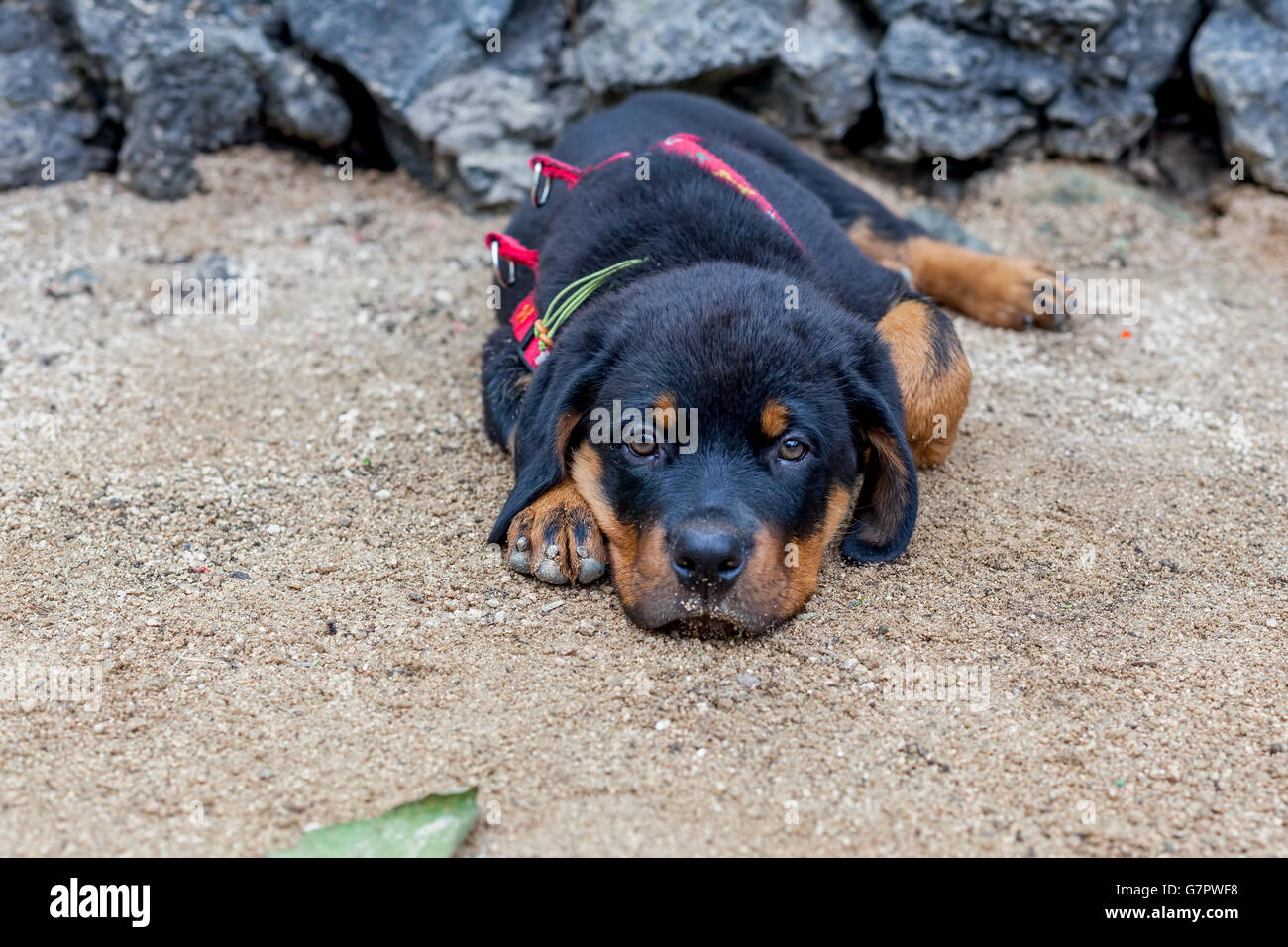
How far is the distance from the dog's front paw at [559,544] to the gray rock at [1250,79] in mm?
5497

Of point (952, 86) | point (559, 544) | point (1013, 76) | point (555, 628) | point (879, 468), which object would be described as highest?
point (1013, 76)

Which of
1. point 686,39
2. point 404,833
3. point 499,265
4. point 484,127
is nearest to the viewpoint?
A: point 404,833

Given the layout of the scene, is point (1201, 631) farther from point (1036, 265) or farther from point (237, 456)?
point (237, 456)

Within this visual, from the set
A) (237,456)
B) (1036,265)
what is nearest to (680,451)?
(237,456)

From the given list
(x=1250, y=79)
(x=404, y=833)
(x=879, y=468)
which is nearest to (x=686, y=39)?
(x=1250, y=79)

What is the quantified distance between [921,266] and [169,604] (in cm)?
423

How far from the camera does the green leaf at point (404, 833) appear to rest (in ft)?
8.96

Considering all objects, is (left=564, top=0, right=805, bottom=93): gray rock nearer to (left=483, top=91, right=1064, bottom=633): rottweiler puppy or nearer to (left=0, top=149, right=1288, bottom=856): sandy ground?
(left=0, top=149, right=1288, bottom=856): sandy ground

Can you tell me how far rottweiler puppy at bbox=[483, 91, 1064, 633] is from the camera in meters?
3.55

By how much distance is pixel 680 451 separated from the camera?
11.9 feet

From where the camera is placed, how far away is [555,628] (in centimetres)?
367

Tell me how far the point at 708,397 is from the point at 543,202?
2286 millimetres

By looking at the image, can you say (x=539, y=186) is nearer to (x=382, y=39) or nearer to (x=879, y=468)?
(x=879, y=468)

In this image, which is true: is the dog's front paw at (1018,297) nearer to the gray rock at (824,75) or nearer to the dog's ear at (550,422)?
the gray rock at (824,75)
